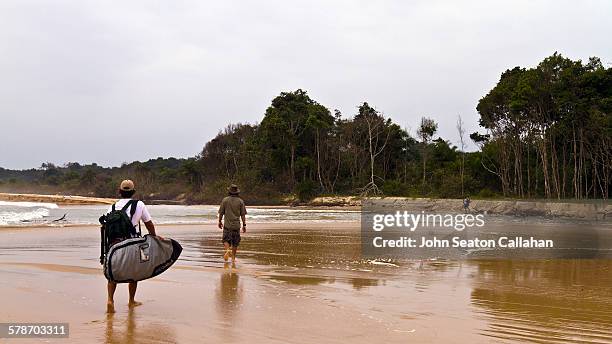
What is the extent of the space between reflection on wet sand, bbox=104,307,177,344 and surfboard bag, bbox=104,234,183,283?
0.41 meters

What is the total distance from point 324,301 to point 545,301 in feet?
8.81

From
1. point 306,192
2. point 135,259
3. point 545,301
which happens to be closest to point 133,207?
point 135,259

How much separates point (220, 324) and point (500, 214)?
33443 millimetres

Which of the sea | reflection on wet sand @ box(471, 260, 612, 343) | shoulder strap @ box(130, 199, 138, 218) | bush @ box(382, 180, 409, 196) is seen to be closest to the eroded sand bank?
bush @ box(382, 180, 409, 196)

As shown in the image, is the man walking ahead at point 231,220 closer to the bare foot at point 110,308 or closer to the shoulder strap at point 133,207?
the shoulder strap at point 133,207

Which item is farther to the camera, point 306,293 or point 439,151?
point 439,151

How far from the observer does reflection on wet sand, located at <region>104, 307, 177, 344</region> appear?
456cm

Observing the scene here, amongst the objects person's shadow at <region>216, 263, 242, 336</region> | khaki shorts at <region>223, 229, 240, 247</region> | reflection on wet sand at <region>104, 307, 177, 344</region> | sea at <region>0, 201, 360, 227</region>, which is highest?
khaki shorts at <region>223, 229, 240, 247</region>

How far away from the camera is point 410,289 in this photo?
7.17m

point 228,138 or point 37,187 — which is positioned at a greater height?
point 228,138

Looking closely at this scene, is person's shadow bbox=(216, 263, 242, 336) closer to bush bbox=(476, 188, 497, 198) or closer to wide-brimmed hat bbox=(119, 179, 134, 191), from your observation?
wide-brimmed hat bbox=(119, 179, 134, 191)

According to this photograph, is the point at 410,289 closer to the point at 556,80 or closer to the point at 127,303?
the point at 127,303

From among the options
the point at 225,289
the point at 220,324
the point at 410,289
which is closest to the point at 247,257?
the point at 225,289

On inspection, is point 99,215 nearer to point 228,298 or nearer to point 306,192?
point 228,298
